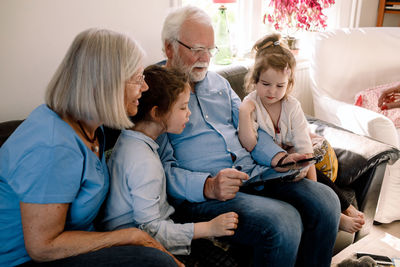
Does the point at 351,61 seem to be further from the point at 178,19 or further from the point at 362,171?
the point at 178,19

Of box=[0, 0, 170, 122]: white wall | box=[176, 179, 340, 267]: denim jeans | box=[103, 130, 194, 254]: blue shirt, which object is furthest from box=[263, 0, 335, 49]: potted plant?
box=[103, 130, 194, 254]: blue shirt

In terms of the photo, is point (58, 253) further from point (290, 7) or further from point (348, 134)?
point (290, 7)

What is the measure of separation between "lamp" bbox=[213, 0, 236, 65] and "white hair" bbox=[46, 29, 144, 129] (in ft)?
4.69

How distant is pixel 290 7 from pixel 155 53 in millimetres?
1259

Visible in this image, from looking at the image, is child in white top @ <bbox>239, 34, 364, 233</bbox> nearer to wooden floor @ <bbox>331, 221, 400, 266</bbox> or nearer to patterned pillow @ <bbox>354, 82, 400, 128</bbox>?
wooden floor @ <bbox>331, 221, 400, 266</bbox>

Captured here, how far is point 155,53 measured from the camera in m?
1.95

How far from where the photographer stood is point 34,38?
1.45m

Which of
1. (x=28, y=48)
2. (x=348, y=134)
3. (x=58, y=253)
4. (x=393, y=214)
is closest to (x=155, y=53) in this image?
(x=28, y=48)

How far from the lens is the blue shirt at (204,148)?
134 centimetres

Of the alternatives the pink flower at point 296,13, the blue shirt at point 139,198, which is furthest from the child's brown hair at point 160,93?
the pink flower at point 296,13

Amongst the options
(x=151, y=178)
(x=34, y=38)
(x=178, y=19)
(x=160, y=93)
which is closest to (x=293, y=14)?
(x=178, y=19)

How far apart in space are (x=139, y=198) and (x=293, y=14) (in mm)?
2171

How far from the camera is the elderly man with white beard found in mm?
1192

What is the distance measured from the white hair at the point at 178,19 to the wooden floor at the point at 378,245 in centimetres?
135
